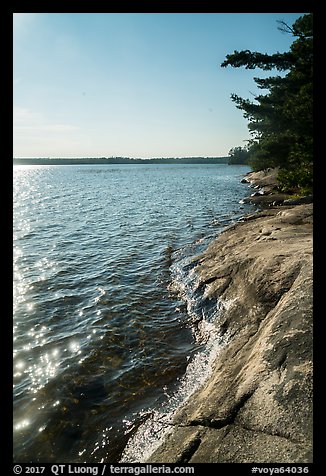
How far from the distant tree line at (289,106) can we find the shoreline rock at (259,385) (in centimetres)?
1171

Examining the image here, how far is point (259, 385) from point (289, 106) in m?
19.7

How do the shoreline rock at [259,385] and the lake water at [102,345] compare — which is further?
the lake water at [102,345]

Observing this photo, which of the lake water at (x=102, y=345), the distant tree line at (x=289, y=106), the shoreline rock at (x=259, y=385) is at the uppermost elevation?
the distant tree line at (x=289, y=106)

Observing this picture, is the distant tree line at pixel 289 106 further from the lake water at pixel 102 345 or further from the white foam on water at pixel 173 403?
the white foam on water at pixel 173 403

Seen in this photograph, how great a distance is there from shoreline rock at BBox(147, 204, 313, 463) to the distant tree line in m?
11.7

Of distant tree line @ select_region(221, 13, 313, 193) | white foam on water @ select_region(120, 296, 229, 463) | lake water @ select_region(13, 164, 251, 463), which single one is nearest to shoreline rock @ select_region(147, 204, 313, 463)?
white foam on water @ select_region(120, 296, 229, 463)

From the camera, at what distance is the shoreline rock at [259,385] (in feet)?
12.3

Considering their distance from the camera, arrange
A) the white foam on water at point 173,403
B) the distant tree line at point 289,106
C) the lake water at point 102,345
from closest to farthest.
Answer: the white foam on water at point 173,403 → the lake water at point 102,345 → the distant tree line at point 289,106

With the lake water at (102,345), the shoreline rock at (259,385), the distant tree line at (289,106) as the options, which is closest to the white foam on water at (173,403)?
the lake water at (102,345)

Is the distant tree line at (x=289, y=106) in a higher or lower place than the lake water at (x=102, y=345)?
higher

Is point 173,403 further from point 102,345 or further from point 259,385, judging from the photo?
point 102,345

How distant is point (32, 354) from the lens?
8070mm

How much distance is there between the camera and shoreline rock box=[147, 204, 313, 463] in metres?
3.73
